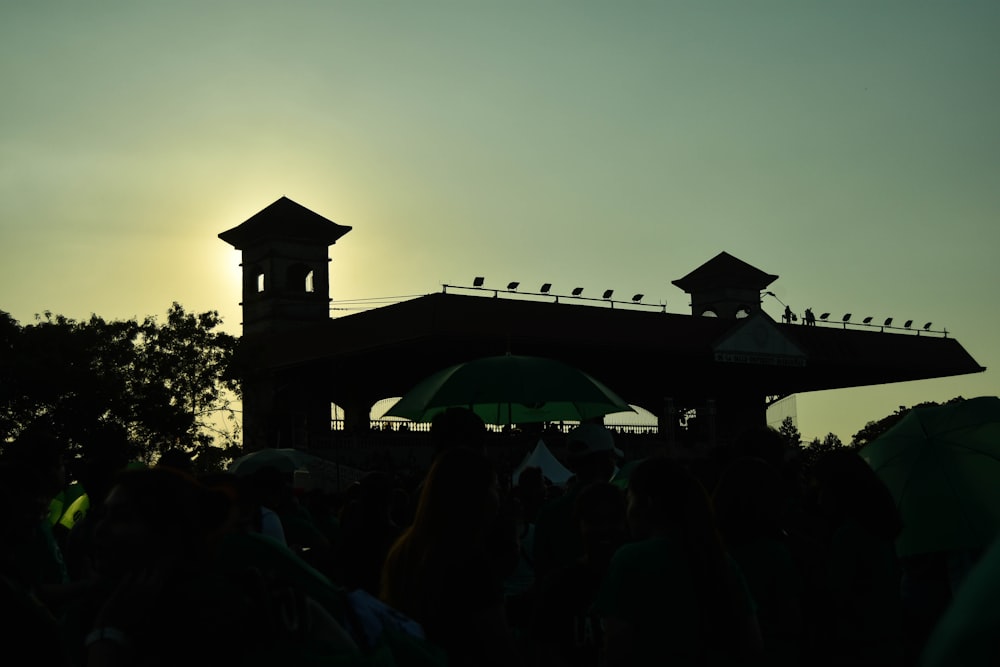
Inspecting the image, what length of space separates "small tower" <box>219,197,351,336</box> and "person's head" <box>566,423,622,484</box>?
161 feet

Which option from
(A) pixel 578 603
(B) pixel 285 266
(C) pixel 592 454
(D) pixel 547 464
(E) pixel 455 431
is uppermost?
(B) pixel 285 266

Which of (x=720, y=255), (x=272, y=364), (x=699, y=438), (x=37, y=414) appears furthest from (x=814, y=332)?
(x=37, y=414)

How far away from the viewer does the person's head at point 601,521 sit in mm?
5000

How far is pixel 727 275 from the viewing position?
6631 centimetres

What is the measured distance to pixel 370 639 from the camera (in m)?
3.29

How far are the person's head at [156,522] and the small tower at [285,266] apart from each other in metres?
52.6

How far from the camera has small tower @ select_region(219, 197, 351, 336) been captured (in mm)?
55281

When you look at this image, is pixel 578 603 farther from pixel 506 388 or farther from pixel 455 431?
pixel 506 388

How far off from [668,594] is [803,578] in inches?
52.4

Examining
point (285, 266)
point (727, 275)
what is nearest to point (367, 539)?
point (285, 266)

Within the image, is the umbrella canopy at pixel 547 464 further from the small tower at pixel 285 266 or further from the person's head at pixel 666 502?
the small tower at pixel 285 266

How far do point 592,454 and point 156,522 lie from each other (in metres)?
3.88

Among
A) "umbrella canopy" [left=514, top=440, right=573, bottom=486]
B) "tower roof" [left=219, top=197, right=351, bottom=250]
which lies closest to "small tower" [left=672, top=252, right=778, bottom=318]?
"tower roof" [left=219, top=197, right=351, bottom=250]

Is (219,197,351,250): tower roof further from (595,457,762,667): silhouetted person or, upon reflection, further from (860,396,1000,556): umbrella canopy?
(595,457,762,667): silhouetted person
